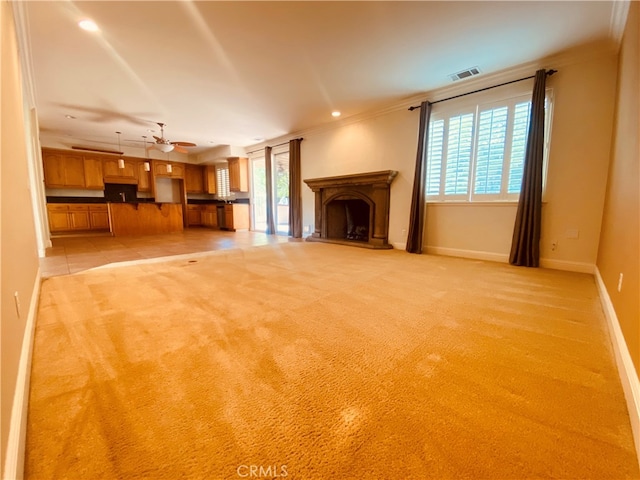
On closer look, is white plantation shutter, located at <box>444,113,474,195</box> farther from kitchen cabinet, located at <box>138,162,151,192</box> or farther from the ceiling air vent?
kitchen cabinet, located at <box>138,162,151,192</box>

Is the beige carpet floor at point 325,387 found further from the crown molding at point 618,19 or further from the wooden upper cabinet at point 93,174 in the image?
the wooden upper cabinet at point 93,174

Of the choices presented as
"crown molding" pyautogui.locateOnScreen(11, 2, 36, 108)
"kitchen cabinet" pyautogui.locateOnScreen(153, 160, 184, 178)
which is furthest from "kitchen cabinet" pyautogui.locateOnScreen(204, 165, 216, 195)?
"crown molding" pyautogui.locateOnScreen(11, 2, 36, 108)

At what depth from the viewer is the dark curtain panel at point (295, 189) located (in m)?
6.61

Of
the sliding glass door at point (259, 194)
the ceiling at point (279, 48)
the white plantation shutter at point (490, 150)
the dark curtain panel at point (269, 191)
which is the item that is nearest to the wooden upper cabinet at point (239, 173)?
the sliding glass door at point (259, 194)

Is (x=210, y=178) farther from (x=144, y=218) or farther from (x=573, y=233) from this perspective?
(x=573, y=233)

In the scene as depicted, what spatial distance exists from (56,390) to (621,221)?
3492mm

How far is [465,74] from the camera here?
3.70m

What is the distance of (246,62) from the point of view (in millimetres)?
3424

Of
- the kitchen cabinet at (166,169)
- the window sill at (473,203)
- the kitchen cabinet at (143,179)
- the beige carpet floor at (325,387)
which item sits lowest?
the beige carpet floor at (325,387)

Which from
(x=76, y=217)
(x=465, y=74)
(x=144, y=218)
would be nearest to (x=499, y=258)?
(x=465, y=74)

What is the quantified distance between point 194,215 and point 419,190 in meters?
8.63

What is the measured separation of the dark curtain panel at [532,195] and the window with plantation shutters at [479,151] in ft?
0.56

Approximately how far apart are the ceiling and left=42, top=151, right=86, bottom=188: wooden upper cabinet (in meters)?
3.37

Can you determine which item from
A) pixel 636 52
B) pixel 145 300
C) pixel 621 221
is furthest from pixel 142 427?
pixel 636 52
